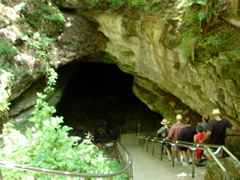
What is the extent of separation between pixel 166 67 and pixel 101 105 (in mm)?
8544

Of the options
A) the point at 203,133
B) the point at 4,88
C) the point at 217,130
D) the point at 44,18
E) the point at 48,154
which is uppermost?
the point at 44,18

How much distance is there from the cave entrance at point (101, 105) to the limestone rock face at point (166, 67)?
376cm

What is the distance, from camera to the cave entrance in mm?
14055

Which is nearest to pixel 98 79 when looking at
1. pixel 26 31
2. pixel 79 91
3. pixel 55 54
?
pixel 79 91

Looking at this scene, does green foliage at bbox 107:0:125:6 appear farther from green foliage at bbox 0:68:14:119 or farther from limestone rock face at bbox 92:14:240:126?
green foliage at bbox 0:68:14:119

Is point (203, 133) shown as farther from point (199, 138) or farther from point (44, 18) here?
point (44, 18)

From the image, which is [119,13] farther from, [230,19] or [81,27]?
[230,19]

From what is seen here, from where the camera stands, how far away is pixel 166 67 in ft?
27.6

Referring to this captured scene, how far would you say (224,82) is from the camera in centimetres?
588

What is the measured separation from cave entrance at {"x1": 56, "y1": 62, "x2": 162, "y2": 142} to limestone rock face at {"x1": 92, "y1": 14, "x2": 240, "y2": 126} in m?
3.76

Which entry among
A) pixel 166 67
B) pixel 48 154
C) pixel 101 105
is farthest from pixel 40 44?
pixel 101 105

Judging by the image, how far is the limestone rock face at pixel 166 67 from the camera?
6.19 metres

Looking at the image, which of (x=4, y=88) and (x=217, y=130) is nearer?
(x=217, y=130)

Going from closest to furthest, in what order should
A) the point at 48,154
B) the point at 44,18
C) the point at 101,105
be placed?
the point at 48,154, the point at 44,18, the point at 101,105
